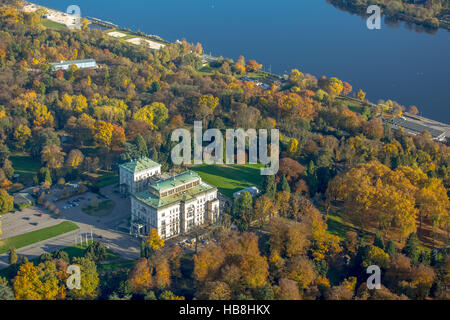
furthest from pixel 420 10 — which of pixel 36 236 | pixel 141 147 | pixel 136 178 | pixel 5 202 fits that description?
pixel 36 236

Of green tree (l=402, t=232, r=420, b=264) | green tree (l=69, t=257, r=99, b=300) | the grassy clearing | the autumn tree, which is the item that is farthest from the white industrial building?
green tree (l=402, t=232, r=420, b=264)

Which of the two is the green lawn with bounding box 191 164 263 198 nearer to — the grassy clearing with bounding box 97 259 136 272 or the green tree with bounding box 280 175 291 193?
the green tree with bounding box 280 175 291 193

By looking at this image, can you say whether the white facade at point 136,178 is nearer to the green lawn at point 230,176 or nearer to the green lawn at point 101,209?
the green lawn at point 101,209

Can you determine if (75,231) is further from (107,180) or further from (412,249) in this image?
(412,249)

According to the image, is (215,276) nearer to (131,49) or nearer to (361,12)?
(131,49)

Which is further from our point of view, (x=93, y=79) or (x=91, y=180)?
(x=93, y=79)
